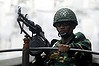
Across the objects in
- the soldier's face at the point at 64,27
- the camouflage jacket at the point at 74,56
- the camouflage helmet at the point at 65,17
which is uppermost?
the camouflage helmet at the point at 65,17

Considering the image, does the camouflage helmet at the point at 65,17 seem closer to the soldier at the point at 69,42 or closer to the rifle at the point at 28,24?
the soldier at the point at 69,42

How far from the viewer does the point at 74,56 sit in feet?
6.12

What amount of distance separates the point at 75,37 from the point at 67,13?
7.3 inches

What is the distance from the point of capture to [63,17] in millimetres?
1924

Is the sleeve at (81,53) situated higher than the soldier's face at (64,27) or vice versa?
the soldier's face at (64,27)

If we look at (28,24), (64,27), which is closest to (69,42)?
(64,27)

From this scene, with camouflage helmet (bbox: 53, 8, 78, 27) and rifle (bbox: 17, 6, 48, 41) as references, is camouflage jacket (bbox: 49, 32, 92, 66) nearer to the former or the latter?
camouflage helmet (bbox: 53, 8, 78, 27)

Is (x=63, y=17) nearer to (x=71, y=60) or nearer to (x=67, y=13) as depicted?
(x=67, y=13)

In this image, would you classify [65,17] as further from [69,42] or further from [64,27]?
[69,42]

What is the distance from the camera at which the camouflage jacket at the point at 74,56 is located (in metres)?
1.82

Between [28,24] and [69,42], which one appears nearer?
[69,42]

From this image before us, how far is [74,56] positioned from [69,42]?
0.13 meters

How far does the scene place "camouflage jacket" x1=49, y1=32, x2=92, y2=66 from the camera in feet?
5.98

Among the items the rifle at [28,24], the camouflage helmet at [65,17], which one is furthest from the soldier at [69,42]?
the rifle at [28,24]
